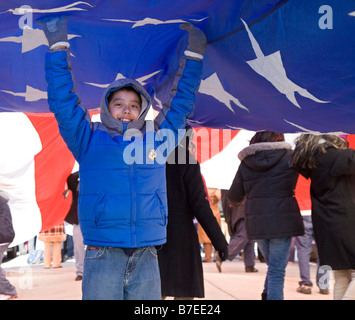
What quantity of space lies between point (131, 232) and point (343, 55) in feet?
4.17

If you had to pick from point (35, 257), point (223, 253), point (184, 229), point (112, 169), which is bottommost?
point (35, 257)

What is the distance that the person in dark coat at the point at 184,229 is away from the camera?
140 inches

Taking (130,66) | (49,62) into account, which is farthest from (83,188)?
(130,66)

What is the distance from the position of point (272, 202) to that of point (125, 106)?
7.18 feet

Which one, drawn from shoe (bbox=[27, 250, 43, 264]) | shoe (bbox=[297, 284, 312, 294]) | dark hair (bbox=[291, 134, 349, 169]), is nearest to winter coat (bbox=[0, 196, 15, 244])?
dark hair (bbox=[291, 134, 349, 169])

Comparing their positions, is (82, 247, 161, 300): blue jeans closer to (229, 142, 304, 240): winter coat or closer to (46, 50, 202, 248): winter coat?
(46, 50, 202, 248): winter coat

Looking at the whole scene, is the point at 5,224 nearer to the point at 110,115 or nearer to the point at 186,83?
the point at 110,115

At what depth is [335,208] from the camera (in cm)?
384

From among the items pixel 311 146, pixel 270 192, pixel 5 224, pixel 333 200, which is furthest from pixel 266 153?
pixel 5 224

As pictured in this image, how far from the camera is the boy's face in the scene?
2.52m

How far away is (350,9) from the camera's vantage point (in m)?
2.01

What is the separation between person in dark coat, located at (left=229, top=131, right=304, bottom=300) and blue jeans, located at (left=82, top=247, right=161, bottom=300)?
2.07 metres

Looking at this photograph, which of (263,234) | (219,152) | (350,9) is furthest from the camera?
(219,152)

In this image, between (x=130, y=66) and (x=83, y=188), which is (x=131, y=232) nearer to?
(x=83, y=188)
